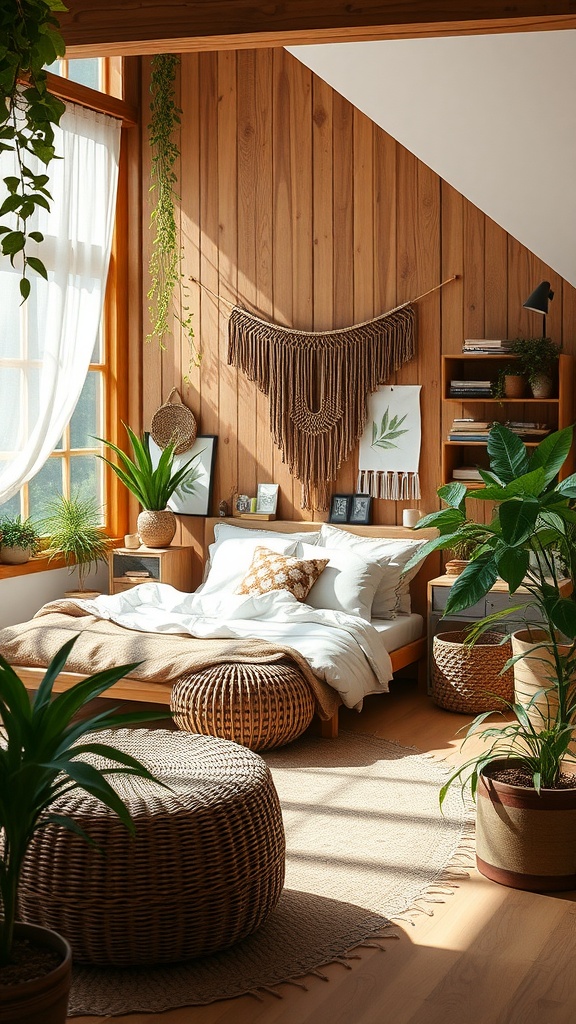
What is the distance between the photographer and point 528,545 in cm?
338

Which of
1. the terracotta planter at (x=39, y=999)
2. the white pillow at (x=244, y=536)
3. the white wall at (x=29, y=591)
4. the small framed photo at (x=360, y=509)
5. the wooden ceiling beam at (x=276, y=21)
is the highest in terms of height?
the wooden ceiling beam at (x=276, y=21)

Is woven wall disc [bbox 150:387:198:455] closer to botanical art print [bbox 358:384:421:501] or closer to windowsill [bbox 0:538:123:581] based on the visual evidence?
windowsill [bbox 0:538:123:581]

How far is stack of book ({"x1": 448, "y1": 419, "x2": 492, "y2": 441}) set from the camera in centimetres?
573

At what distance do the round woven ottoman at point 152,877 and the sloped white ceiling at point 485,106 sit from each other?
2731 millimetres

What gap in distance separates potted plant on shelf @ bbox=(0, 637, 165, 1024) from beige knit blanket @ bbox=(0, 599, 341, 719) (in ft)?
8.40

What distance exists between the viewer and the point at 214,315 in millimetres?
6637

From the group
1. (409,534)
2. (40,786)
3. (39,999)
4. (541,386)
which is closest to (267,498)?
(409,534)

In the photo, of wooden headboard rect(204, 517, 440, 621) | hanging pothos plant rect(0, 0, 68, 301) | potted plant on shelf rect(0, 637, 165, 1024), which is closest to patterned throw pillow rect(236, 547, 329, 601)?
wooden headboard rect(204, 517, 440, 621)

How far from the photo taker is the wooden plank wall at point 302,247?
19.7ft

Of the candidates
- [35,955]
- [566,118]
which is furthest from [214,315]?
[35,955]

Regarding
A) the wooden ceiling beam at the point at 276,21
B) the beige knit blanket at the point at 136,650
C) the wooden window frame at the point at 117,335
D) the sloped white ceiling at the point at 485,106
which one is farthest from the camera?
the wooden window frame at the point at 117,335

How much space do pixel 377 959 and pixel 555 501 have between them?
1325 millimetres

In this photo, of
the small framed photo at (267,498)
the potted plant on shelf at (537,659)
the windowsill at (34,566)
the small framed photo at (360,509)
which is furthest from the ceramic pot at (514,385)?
the windowsill at (34,566)

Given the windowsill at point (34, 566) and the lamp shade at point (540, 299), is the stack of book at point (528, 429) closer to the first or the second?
the lamp shade at point (540, 299)
